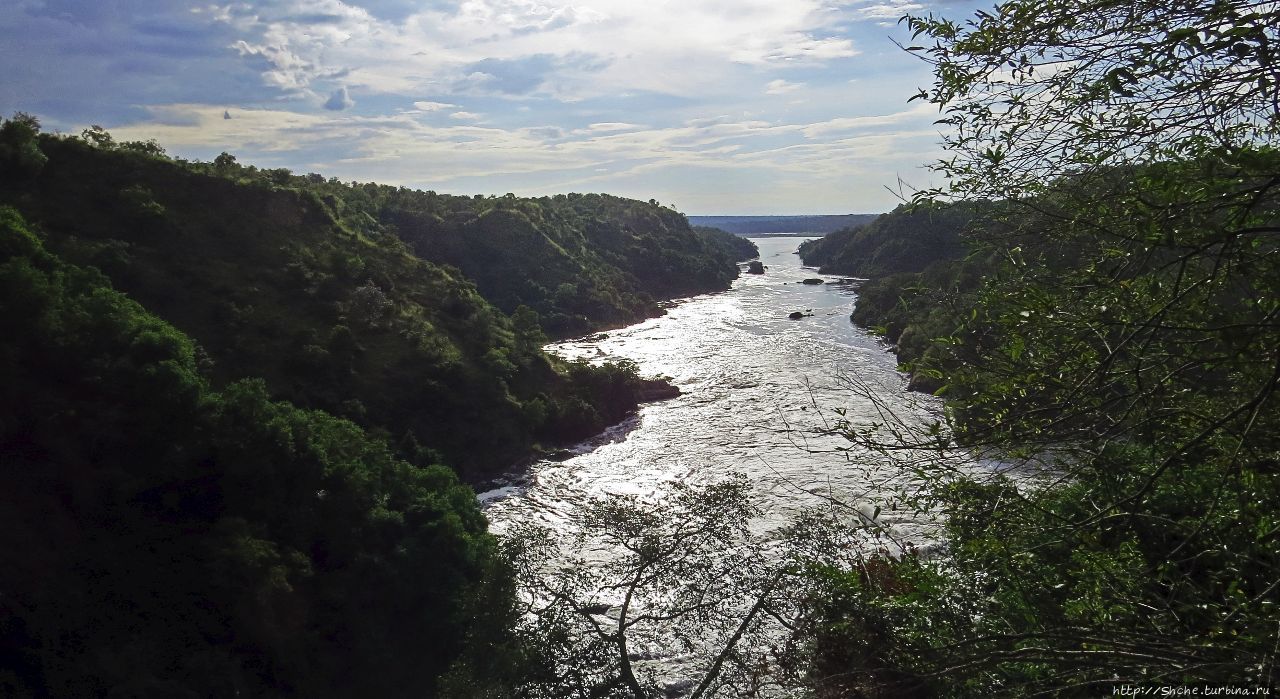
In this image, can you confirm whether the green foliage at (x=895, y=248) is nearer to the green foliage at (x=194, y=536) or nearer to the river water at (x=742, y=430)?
the river water at (x=742, y=430)

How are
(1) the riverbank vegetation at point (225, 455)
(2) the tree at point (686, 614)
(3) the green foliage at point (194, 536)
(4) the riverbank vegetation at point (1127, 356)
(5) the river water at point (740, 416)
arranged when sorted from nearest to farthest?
(4) the riverbank vegetation at point (1127, 356) → (2) the tree at point (686, 614) → (3) the green foliage at point (194, 536) → (1) the riverbank vegetation at point (225, 455) → (5) the river water at point (740, 416)

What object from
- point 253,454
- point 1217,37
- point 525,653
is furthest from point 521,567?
point 1217,37

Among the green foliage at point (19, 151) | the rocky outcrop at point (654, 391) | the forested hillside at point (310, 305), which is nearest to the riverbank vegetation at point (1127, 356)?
the forested hillside at point (310, 305)

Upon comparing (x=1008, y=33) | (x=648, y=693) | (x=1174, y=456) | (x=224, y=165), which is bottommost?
(x=648, y=693)

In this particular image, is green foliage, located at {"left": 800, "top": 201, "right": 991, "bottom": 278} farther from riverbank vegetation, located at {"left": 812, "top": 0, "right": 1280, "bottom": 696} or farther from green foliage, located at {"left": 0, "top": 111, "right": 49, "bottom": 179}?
riverbank vegetation, located at {"left": 812, "top": 0, "right": 1280, "bottom": 696}

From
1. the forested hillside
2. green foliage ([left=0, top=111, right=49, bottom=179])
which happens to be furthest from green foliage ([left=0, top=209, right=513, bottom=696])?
green foliage ([left=0, top=111, right=49, bottom=179])

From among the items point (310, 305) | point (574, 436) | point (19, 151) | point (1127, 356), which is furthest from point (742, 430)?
point (19, 151)

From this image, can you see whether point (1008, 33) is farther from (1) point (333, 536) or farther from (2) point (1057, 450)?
(1) point (333, 536)
